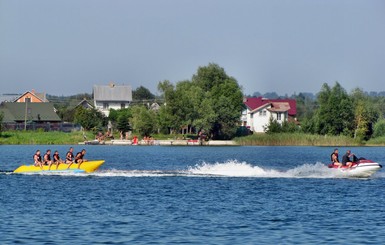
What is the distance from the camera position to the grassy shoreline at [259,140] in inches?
4471

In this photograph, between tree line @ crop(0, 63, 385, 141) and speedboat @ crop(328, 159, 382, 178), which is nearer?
speedboat @ crop(328, 159, 382, 178)

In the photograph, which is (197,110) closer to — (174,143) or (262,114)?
(174,143)

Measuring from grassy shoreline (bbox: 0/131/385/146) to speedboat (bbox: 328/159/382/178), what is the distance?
61.5 metres

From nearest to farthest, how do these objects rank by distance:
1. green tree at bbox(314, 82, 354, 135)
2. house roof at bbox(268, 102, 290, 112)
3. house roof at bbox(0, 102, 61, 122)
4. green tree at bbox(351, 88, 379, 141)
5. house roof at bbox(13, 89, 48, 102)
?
→ green tree at bbox(351, 88, 379, 141), green tree at bbox(314, 82, 354, 135), house roof at bbox(0, 102, 61, 122), house roof at bbox(268, 102, 290, 112), house roof at bbox(13, 89, 48, 102)

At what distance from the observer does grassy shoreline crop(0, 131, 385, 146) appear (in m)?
114

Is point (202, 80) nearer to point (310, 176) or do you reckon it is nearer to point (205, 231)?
point (310, 176)

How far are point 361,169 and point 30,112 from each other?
9711 cm

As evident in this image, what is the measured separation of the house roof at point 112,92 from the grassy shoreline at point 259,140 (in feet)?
186

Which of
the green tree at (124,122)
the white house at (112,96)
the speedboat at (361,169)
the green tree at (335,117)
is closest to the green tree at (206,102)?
the green tree at (124,122)

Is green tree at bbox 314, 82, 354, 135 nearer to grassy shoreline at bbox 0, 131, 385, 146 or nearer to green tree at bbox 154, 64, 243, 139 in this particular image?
grassy shoreline at bbox 0, 131, 385, 146

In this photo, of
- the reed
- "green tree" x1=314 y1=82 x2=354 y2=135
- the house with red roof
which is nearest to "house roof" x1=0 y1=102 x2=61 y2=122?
the house with red roof

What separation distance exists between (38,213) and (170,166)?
104 feet

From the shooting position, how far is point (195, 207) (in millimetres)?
37312

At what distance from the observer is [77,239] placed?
28516 mm
